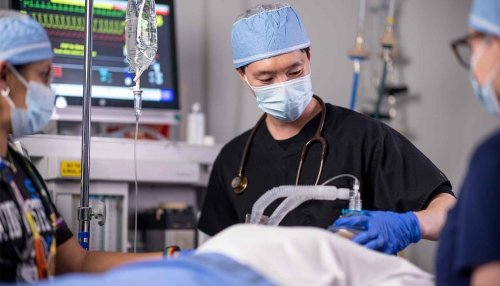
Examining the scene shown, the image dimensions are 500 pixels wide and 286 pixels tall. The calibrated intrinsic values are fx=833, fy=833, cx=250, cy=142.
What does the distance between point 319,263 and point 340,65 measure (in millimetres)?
2919

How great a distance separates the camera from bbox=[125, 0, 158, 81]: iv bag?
2.66 m

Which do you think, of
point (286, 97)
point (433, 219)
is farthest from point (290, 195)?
point (433, 219)

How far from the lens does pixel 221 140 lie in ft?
13.6

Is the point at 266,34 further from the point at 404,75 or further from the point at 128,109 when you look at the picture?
the point at 404,75

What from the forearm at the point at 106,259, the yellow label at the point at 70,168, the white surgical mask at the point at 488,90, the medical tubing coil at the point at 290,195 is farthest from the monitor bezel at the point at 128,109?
the white surgical mask at the point at 488,90

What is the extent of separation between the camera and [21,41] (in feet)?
6.18

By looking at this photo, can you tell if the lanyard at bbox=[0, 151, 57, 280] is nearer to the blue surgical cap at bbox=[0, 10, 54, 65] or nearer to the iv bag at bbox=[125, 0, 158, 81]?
the blue surgical cap at bbox=[0, 10, 54, 65]

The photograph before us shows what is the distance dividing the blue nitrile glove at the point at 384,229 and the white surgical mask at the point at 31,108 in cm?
80

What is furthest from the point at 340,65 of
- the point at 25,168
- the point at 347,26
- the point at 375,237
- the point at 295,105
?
the point at 25,168

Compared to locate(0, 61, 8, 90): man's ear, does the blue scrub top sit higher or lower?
lower

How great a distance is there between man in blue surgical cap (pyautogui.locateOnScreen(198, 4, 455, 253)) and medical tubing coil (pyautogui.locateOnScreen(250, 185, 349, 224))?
0.13 ft

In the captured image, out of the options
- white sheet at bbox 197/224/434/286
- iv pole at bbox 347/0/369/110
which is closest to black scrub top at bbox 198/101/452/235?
white sheet at bbox 197/224/434/286

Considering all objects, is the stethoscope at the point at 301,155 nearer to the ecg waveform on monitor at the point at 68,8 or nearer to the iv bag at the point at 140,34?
the iv bag at the point at 140,34

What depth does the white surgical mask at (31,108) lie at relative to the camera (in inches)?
74.9
